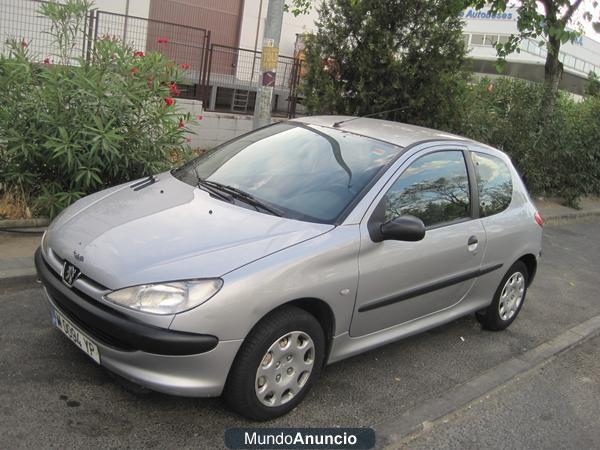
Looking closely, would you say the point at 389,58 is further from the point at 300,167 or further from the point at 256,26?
the point at 256,26

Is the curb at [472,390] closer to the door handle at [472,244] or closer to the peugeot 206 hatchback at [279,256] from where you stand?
the peugeot 206 hatchback at [279,256]

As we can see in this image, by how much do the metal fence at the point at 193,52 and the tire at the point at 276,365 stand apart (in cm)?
717

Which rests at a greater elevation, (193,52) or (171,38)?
(171,38)

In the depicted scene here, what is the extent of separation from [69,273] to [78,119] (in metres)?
2.67

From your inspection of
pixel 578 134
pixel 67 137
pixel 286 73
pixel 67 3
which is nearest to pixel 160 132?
pixel 67 137

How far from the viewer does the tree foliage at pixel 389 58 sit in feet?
27.2

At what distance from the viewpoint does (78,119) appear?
542 centimetres

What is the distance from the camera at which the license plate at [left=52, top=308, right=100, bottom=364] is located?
3.08 metres

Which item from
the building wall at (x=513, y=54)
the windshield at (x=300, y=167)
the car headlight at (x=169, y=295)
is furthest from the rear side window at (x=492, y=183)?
the building wall at (x=513, y=54)

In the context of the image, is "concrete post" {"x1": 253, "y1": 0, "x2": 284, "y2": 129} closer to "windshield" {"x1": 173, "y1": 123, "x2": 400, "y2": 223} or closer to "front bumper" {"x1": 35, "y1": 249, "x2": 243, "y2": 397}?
"windshield" {"x1": 173, "y1": 123, "x2": 400, "y2": 223}

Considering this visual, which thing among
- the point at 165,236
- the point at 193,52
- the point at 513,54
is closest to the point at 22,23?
the point at 193,52

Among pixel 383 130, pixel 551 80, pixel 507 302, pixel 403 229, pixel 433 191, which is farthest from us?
pixel 551 80

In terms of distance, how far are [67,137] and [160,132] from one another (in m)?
0.97

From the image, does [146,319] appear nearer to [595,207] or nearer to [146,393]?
[146,393]
